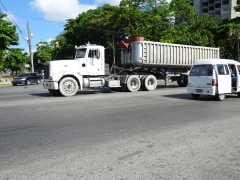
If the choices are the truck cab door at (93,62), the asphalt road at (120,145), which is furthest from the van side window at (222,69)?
the truck cab door at (93,62)

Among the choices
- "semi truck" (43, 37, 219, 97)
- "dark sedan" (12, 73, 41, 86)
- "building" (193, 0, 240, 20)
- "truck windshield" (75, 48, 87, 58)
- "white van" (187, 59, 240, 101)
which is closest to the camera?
"white van" (187, 59, 240, 101)

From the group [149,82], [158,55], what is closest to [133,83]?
[149,82]

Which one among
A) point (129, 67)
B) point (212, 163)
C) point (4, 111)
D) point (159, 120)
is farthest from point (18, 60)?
point (212, 163)

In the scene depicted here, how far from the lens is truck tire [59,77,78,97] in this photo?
1391 centimetres

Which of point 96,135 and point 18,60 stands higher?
point 18,60

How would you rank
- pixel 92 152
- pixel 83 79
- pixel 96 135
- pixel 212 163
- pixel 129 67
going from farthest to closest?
pixel 129 67, pixel 83 79, pixel 96 135, pixel 92 152, pixel 212 163

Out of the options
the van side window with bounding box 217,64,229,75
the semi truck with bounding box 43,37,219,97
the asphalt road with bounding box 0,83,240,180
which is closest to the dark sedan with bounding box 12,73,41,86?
the semi truck with bounding box 43,37,219,97

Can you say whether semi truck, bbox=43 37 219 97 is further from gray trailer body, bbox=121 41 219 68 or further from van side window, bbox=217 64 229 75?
van side window, bbox=217 64 229 75

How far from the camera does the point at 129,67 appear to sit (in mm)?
17812

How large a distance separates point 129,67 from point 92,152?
43.8 ft

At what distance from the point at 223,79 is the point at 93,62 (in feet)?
23.6

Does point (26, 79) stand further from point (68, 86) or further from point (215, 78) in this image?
point (215, 78)

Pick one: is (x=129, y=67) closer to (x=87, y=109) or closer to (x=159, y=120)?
(x=87, y=109)

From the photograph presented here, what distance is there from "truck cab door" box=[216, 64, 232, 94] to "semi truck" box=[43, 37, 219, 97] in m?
6.02
